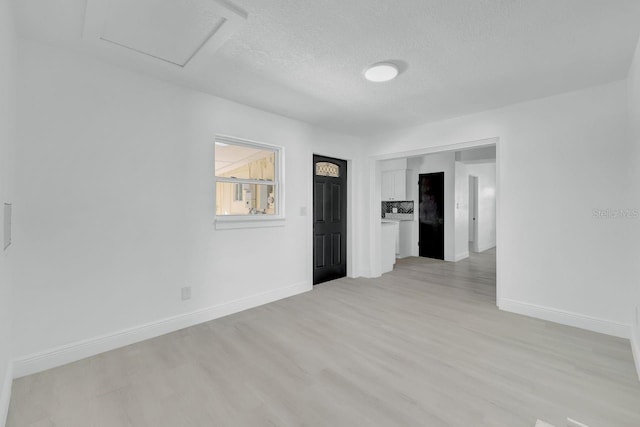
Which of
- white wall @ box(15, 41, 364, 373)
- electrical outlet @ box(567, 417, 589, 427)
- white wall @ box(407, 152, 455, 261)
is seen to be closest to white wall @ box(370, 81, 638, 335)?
electrical outlet @ box(567, 417, 589, 427)

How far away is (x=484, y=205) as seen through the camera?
8.11 metres

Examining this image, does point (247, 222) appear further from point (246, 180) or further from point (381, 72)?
point (381, 72)

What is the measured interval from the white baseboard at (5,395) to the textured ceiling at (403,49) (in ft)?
7.71

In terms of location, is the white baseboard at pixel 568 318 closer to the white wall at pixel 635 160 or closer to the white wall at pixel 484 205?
the white wall at pixel 635 160

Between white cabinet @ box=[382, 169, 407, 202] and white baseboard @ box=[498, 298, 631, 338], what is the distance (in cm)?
410

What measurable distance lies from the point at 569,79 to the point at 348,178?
3066mm

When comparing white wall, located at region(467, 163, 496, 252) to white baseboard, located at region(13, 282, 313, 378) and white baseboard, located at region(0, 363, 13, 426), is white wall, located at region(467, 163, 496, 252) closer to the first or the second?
white baseboard, located at region(13, 282, 313, 378)

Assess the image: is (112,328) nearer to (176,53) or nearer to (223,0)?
(176,53)

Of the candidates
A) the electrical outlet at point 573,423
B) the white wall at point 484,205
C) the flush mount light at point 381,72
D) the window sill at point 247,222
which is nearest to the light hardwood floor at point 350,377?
the electrical outlet at point 573,423

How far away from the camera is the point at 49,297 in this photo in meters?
2.21

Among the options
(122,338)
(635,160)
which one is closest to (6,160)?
(122,338)

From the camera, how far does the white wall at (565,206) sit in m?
2.76

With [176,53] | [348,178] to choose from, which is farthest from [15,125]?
[348,178]

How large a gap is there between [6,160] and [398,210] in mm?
7067
